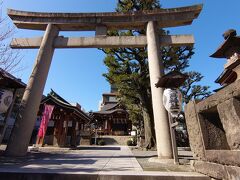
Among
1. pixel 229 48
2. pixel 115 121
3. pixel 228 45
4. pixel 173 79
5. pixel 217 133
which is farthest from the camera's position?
pixel 115 121

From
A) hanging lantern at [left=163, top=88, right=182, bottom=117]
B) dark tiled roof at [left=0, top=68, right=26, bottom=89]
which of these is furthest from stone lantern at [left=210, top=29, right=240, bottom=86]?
dark tiled roof at [left=0, top=68, right=26, bottom=89]

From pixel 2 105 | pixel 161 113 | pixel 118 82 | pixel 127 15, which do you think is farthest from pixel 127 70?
pixel 2 105

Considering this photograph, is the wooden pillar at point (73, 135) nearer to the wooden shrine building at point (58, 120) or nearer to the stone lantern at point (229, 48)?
the wooden shrine building at point (58, 120)

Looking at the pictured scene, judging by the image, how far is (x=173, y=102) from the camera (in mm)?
6168

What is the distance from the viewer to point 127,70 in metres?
15.1

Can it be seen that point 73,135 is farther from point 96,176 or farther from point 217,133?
point 217,133

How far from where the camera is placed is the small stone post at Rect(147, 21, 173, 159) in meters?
7.32

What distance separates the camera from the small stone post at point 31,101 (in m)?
7.99

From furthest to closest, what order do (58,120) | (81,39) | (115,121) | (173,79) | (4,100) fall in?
1. (115,121)
2. (58,120)
3. (81,39)
4. (4,100)
5. (173,79)

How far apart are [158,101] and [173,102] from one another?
183 centimetres

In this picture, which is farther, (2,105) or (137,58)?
(137,58)

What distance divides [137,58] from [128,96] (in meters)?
3.58

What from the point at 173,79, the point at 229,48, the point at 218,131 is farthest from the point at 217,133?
the point at 229,48

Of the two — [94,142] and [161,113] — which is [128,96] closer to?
[161,113]
